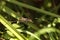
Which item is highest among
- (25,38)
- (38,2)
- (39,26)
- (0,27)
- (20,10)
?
(38,2)

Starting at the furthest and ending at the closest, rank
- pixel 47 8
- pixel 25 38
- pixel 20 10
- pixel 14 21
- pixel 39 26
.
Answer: pixel 47 8 → pixel 20 10 → pixel 39 26 → pixel 14 21 → pixel 25 38

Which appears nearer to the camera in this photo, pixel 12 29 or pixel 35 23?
pixel 12 29

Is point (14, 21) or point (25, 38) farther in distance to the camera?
point (14, 21)

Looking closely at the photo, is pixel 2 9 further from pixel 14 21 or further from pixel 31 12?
pixel 31 12

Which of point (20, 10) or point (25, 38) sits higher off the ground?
point (20, 10)

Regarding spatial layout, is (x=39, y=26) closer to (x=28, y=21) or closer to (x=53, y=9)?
(x=28, y=21)

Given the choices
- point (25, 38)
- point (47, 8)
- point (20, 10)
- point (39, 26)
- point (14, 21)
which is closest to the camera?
point (25, 38)

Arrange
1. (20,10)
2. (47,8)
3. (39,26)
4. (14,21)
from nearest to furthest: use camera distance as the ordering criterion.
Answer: (14,21), (39,26), (20,10), (47,8)

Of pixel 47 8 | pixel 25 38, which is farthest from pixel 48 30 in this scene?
pixel 47 8

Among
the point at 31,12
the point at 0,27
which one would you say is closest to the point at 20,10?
the point at 31,12
